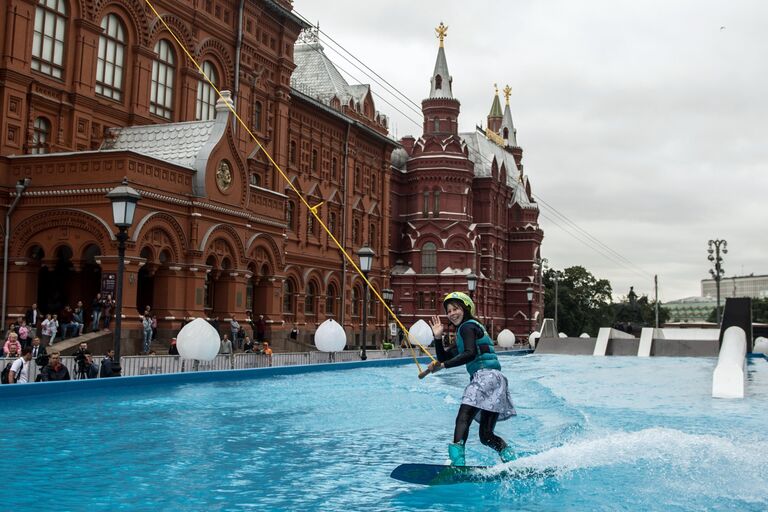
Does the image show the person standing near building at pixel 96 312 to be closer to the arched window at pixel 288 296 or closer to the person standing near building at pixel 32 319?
the person standing near building at pixel 32 319

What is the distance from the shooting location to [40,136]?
88.9ft

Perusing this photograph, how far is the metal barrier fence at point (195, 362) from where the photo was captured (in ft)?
56.4

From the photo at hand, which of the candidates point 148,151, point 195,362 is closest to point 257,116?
point 148,151

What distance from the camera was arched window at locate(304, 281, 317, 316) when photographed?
4517cm

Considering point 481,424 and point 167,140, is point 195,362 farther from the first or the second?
point 481,424

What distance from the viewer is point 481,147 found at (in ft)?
260

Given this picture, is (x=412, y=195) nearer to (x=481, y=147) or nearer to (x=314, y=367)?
(x=481, y=147)

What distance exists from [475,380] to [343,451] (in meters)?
2.31

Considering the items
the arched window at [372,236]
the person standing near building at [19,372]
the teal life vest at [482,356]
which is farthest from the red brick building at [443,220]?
the teal life vest at [482,356]

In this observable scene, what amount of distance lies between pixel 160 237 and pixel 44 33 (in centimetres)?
772

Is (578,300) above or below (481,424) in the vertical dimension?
above

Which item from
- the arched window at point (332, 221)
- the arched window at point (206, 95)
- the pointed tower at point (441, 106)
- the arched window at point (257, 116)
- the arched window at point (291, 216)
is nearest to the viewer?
the arched window at point (206, 95)

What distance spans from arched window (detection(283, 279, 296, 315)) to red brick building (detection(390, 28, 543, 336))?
20582 mm

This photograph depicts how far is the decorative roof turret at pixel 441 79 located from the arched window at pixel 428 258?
41.3 feet
